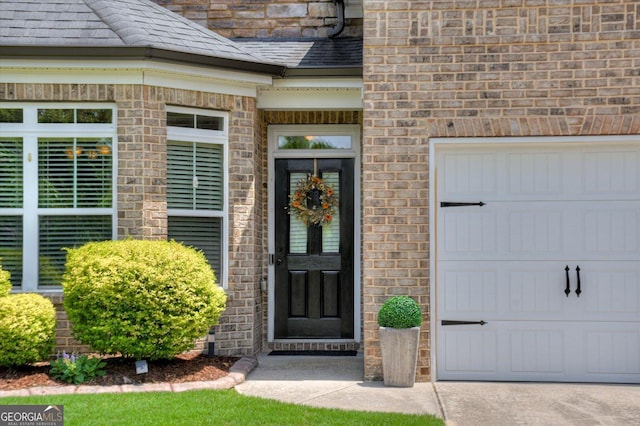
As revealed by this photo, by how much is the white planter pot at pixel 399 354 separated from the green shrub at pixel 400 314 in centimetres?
5

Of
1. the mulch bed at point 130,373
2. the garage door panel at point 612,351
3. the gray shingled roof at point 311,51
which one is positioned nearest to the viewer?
the mulch bed at point 130,373

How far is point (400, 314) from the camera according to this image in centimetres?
725

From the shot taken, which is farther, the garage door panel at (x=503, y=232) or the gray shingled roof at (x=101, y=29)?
the gray shingled roof at (x=101, y=29)

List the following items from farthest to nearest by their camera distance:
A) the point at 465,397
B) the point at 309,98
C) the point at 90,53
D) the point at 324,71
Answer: the point at 309,98
the point at 324,71
the point at 90,53
the point at 465,397

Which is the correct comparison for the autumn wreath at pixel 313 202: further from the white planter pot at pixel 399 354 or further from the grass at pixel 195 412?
the grass at pixel 195 412

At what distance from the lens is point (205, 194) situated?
28.1ft

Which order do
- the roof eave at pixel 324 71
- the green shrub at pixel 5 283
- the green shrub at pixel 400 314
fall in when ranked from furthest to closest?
the roof eave at pixel 324 71 → the green shrub at pixel 5 283 → the green shrub at pixel 400 314

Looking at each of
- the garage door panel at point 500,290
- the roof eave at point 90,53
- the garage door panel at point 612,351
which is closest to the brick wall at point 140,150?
the roof eave at point 90,53

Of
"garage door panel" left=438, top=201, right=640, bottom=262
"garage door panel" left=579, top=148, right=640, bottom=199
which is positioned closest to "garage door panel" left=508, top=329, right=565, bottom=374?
"garage door panel" left=438, top=201, right=640, bottom=262

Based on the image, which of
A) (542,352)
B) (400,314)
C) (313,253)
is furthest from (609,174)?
(313,253)

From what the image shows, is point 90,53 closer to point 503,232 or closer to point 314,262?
point 314,262

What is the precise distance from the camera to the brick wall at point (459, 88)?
24.7 ft

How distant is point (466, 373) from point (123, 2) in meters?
5.57

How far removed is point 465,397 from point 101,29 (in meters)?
5.20
